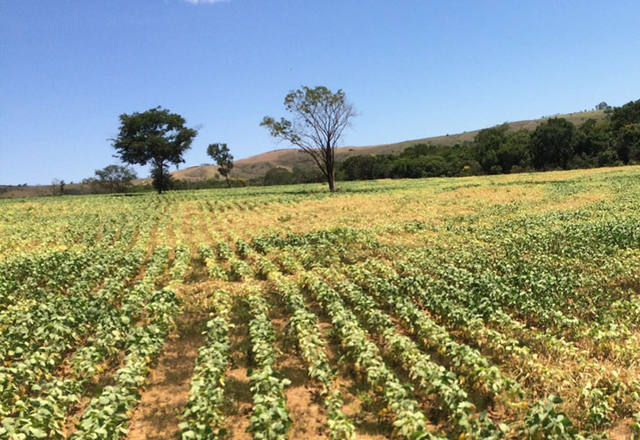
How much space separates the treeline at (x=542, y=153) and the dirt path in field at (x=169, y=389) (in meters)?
80.1

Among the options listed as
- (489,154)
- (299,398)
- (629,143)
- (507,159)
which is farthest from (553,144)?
(299,398)

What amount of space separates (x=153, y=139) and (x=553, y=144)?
230 feet

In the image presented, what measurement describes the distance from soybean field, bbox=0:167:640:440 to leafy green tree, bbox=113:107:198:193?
125 ft

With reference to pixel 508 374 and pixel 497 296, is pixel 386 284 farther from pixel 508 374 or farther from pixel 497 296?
pixel 508 374

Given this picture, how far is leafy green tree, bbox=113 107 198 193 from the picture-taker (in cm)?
5134

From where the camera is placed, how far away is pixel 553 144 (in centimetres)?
7531

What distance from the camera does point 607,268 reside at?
404 inches

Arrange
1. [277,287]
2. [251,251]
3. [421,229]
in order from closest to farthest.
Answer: [277,287]
[251,251]
[421,229]

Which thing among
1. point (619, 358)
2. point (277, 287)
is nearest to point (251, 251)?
point (277, 287)

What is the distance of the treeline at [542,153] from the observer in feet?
230

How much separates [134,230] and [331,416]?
66.7 ft

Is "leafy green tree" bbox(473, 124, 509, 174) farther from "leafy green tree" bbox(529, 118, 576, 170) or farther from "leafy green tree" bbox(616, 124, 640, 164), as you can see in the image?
"leafy green tree" bbox(616, 124, 640, 164)

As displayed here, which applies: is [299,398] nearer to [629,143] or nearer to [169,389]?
[169,389]

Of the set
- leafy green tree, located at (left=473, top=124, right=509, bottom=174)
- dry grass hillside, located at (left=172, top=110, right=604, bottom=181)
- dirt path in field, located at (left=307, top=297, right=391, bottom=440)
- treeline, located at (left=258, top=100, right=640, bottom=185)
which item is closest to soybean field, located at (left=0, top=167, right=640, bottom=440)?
dirt path in field, located at (left=307, top=297, right=391, bottom=440)
